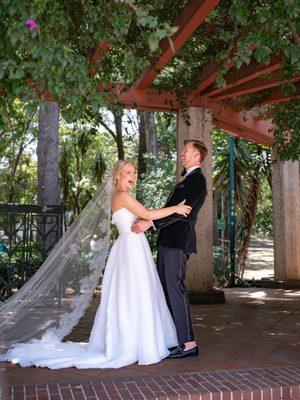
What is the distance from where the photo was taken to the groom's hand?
4461 mm

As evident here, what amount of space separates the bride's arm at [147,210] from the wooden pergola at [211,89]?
1.43m

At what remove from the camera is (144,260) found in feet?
14.9

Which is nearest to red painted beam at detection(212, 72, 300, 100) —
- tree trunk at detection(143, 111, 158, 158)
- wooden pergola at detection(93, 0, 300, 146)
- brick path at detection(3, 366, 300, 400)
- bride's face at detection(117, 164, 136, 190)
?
wooden pergola at detection(93, 0, 300, 146)

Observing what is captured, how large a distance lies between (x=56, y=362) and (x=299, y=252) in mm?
7793

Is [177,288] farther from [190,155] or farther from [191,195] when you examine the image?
[190,155]

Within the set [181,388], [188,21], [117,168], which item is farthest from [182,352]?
[188,21]

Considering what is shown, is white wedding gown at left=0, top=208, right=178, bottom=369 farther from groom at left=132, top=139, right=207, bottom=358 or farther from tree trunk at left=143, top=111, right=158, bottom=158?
tree trunk at left=143, top=111, right=158, bottom=158

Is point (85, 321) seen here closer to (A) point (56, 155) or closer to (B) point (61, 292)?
(B) point (61, 292)

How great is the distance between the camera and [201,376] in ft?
12.6

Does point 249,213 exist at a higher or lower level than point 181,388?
higher

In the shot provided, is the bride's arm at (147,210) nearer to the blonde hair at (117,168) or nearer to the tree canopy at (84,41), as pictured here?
the blonde hair at (117,168)

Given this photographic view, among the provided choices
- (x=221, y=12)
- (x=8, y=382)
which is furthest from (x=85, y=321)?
(x=221, y=12)

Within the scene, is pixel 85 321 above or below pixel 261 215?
below

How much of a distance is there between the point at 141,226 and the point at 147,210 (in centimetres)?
15
